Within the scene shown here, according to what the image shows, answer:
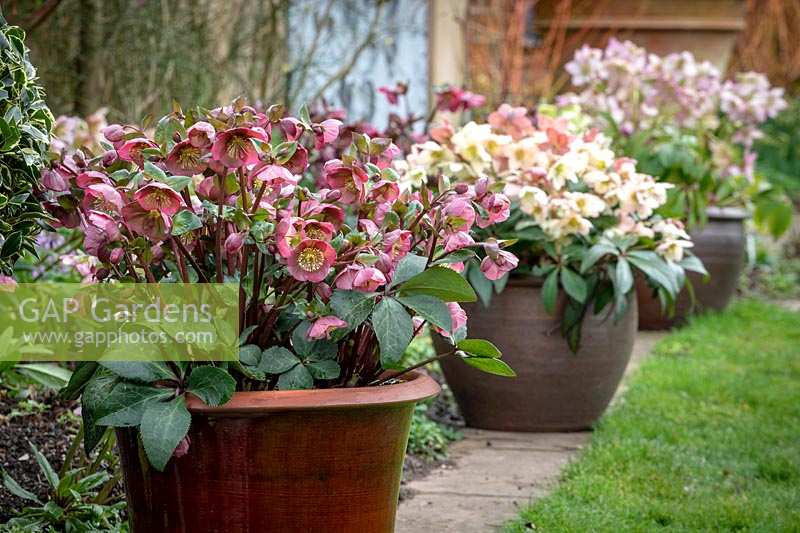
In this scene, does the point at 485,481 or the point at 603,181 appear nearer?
the point at 485,481

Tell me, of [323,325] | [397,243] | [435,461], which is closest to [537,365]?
[435,461]

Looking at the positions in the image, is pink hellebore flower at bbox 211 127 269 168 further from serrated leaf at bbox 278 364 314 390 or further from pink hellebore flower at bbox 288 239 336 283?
serrated leaf at bbox 278 364 314 390

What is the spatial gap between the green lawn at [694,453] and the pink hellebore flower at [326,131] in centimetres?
103

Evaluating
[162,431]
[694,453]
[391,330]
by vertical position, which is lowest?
[694,453]

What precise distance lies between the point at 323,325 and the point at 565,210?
1.44 metres

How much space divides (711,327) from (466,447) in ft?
8.04

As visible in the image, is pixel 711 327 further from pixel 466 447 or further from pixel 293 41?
pixel 293 41

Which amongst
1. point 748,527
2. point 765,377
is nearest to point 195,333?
point 748,527

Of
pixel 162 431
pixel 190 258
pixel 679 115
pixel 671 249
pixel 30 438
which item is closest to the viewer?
pixel 162 431

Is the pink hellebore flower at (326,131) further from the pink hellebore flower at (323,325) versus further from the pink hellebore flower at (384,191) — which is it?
the pink hellebore flower at (323,325)

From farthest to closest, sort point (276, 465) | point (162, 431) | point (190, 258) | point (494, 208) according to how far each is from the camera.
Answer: point (494, 208) → point (190, 258) → point (276, 465) → point (162, 431)

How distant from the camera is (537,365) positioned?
322cm

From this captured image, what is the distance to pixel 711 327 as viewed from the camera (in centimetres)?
519

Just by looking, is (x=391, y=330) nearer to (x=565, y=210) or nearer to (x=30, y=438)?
(x=30, y=438)
